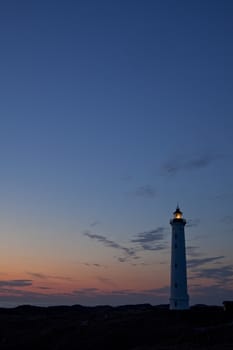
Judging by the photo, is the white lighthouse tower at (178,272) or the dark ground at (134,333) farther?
the white lighthouse tower at (178,272)

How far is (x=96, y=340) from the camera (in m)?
39.8

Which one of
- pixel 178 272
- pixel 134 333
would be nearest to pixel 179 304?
pixel 178 272

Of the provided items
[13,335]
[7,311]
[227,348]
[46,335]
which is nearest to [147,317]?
[46,335]

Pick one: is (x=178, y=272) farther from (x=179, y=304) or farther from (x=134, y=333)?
(x=134, y=333)

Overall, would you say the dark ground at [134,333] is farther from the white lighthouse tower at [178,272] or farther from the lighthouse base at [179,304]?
the white lighthouse tower at [178,272]

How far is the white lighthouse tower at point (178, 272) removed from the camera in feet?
168

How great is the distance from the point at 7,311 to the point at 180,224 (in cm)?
4886

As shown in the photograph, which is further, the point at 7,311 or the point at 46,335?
the point at 7,311

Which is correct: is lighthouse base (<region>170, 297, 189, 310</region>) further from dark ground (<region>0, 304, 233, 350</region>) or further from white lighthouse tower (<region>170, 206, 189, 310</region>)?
dark ground (<region>0, 304, 233, 350</region>)

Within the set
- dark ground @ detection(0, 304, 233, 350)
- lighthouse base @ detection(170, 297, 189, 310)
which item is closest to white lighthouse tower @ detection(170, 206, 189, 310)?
lighthouse base @ detection(170, 297, 189, 310)

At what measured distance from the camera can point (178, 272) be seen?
169ft

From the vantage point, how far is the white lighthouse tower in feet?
168

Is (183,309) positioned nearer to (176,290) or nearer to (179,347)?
(176,290)

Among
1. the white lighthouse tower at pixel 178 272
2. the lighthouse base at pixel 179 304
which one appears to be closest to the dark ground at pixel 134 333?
the lighthouse base at pixel 179 304
